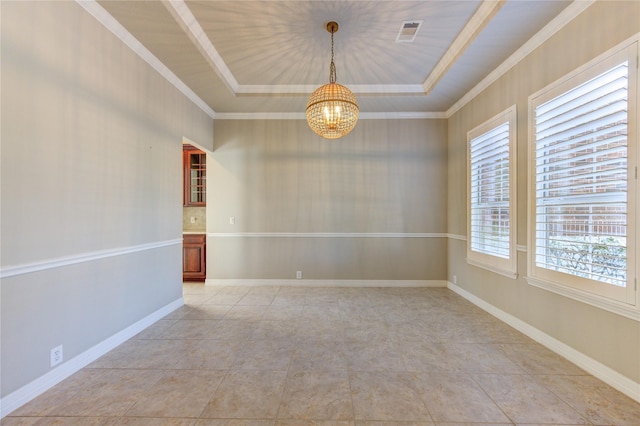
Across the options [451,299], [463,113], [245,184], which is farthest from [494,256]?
[245,184]

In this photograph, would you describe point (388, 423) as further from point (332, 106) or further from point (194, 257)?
point (194, 257)

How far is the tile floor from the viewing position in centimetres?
171

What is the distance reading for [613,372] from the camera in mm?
1995

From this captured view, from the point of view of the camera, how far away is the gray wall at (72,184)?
1.74 metres

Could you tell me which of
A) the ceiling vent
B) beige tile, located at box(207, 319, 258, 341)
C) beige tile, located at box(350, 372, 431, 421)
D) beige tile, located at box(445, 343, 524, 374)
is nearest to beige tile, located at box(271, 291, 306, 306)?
beige tile, located at box(207, 319, 258, 341)

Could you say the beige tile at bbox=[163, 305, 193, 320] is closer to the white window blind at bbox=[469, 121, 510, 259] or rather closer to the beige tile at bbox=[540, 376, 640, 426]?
the beige tile at bbox=[540, 376, 640, 426]

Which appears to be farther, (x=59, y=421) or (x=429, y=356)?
(x=429, y=356)

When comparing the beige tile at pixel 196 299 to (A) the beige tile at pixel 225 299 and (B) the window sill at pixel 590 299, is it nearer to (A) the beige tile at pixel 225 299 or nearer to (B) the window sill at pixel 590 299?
(A) the beige tile at pixel 225 299

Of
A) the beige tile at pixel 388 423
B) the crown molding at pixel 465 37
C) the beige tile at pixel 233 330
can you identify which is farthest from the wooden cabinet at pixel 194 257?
the crown molding at pixel 465 37

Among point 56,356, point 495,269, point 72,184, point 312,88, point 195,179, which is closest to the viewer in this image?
point 56,356

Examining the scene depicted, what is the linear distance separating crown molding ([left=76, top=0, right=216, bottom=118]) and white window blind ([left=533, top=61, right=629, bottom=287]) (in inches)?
158

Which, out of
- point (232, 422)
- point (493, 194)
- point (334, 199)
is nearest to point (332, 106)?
point (334, 199)

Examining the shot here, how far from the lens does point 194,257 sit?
503cm

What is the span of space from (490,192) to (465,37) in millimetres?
1826
